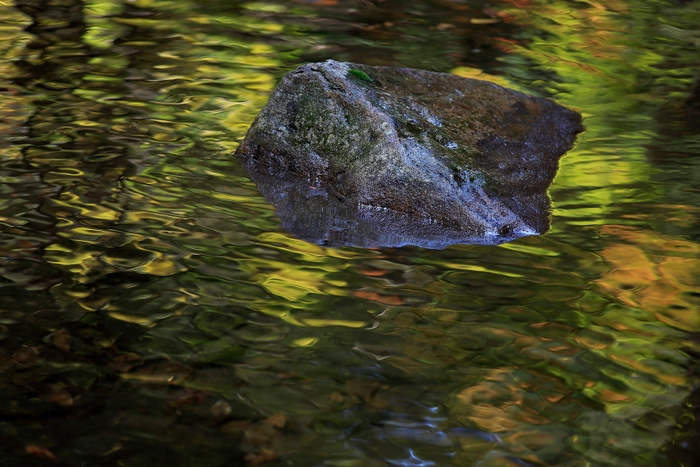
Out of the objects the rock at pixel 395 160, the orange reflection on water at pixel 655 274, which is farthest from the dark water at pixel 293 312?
the rock at pixel 395 160

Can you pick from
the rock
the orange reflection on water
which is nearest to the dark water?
the orange reflection on water

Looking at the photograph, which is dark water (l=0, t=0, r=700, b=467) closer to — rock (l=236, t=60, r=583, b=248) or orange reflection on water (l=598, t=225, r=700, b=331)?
orange reflection on water (l=598, t=225, r=700, b=331)

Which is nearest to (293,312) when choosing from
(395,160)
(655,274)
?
(395,160)

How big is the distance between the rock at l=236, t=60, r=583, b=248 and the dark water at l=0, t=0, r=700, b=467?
0.15 metres

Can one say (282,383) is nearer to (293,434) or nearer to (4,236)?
(293,434)

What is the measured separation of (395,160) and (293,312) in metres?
1.18

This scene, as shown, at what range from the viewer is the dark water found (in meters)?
2.31

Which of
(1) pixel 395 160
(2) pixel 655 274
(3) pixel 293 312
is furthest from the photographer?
(1) pixel 395 160

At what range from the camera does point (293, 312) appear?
9.53ft

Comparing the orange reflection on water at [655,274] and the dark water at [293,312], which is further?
the orange reflection on water at [655,274]

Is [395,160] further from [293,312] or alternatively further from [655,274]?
[655,274]

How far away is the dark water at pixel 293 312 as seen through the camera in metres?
2.31

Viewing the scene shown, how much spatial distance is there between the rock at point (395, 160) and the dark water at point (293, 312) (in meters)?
0.15

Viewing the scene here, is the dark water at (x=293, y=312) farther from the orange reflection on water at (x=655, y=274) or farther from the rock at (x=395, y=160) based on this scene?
the rock at (x=395, y=160)
